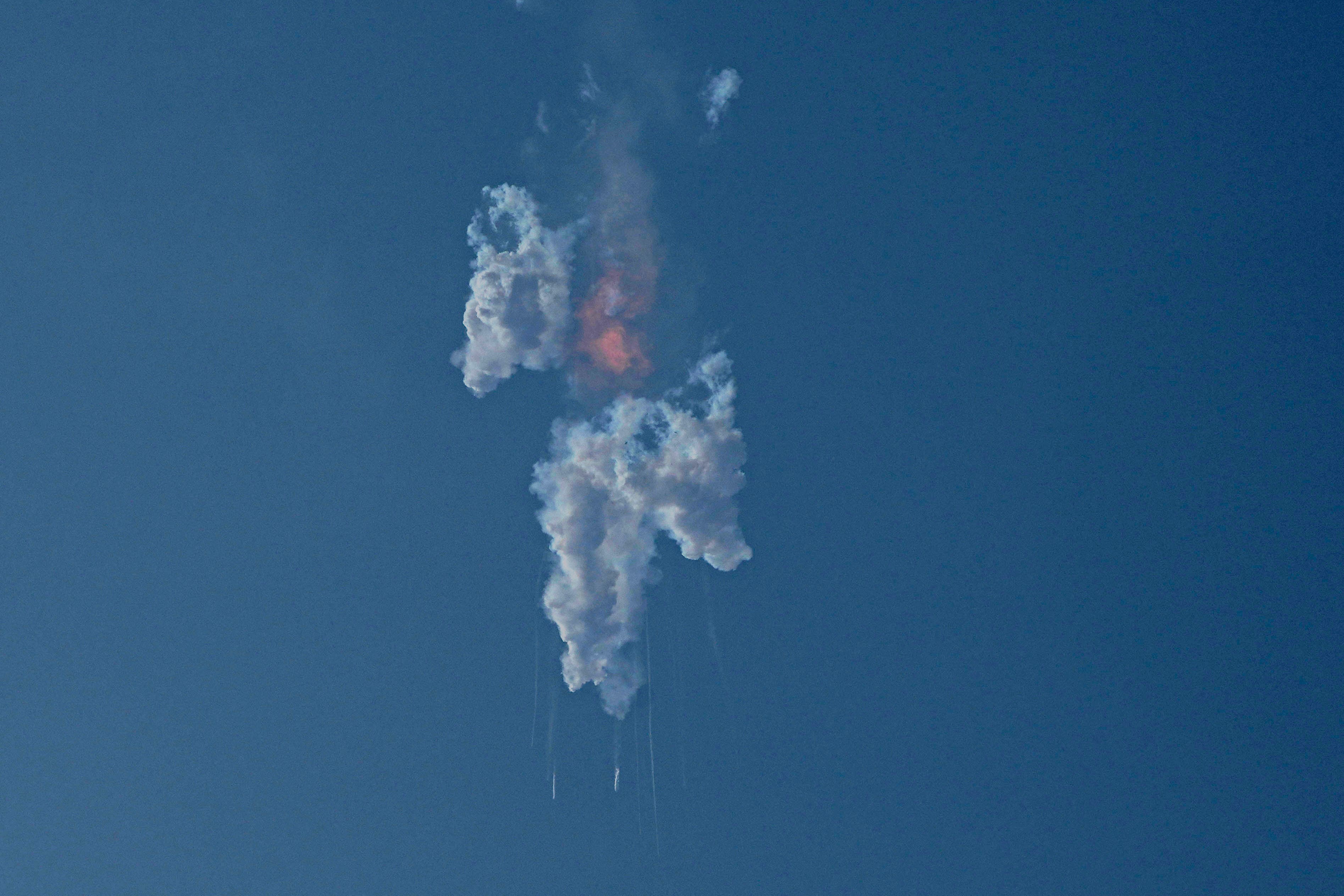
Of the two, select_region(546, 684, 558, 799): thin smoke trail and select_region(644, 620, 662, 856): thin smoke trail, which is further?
select_region(546, 684, 558, 799): thin smoke trail

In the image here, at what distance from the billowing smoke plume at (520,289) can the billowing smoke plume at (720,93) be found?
20.8 ft

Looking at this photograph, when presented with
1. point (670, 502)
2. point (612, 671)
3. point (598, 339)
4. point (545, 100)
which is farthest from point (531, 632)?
point (545, 100)

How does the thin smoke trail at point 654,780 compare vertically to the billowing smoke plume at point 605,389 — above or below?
below

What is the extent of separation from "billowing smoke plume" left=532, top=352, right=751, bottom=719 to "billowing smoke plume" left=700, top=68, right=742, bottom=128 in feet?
24.5

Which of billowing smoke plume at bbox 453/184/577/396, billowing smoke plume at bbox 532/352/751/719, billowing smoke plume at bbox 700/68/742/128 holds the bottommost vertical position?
billowing smoke plume at bbox 532/352/751/719

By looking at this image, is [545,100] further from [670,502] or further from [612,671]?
[612,671]

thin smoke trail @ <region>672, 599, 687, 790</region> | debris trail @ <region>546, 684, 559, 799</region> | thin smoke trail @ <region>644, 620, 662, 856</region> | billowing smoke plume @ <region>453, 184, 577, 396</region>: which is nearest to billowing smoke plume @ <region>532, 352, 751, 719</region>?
thin smoke trail @ <region>644, 620, 662, 856</region>

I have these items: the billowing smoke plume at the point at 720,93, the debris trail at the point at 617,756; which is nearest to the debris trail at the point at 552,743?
the debris trail at the point at 617,756

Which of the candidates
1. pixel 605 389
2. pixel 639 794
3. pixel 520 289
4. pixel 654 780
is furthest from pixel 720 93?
pixel 639 794

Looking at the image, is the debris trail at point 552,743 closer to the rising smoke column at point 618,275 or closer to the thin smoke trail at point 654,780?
the thin smoke trail at point 654,780

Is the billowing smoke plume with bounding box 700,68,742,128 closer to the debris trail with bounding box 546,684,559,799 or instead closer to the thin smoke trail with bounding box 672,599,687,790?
the thin smoke trail with bounding box 672,599,687,790

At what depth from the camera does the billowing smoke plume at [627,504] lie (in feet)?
138

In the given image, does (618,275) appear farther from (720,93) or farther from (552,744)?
(552,744)

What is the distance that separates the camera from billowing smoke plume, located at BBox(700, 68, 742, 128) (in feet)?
142
